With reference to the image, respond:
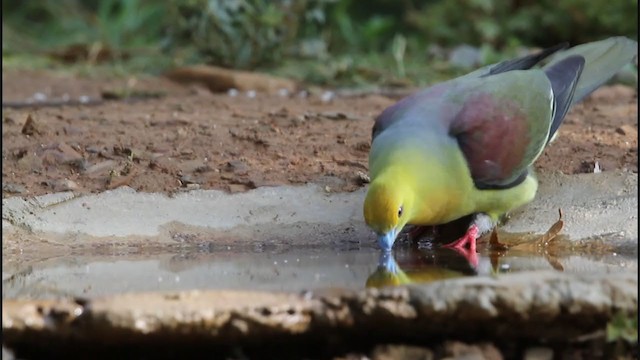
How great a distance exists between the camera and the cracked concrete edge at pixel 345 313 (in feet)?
11.7

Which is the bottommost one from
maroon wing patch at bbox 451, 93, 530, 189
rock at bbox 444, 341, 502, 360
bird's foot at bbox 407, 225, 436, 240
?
rock at bbox 444, 341, 502, 360

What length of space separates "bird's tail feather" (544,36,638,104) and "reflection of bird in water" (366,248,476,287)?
1255mm

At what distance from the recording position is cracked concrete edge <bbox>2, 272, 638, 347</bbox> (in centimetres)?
357

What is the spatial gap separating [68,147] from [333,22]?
5228mm

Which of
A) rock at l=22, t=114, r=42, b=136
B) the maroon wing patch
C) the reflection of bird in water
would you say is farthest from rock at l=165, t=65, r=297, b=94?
the reflection of bird in water

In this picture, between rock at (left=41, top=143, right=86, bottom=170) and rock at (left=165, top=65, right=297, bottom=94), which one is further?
rock at (left=165, top=65, right=297, bottom=94)

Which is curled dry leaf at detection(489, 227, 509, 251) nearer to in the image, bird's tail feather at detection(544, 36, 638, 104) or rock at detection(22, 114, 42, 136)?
bird's tail feather at detection(544, 36, 638, 104)

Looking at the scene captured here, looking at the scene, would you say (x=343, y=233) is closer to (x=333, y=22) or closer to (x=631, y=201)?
(x=631, y=201)

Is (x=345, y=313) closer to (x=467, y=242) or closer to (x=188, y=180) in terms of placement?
(x=467, y=242)

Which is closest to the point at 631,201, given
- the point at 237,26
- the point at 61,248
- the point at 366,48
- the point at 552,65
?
the point at 552,65

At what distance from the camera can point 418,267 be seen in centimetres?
454

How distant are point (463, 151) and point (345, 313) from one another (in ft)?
5.28

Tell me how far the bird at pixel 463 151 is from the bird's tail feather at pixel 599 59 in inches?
11.3

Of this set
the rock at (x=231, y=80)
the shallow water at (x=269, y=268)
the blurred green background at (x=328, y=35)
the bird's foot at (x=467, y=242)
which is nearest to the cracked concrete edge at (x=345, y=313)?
the shallow water at (x=269, y=268)
